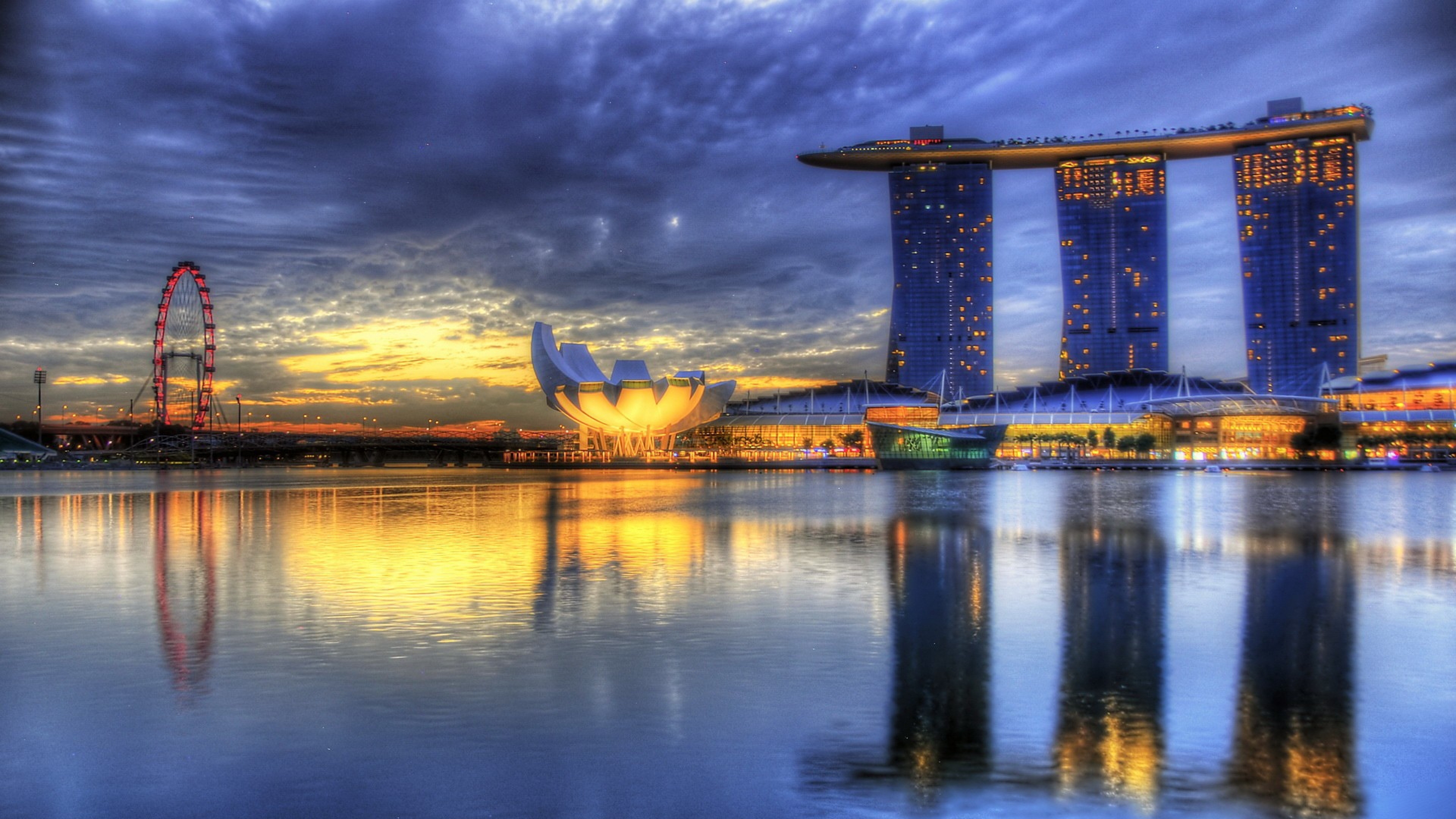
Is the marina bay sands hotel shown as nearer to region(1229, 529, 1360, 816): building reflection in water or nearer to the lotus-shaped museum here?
the lotus-shaped museum

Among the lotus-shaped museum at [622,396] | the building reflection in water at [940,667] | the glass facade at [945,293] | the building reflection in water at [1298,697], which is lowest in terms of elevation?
the building reflection in water at [1298,697]

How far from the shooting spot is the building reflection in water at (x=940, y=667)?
6.02 metres

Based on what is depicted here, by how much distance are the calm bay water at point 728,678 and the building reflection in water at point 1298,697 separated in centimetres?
4

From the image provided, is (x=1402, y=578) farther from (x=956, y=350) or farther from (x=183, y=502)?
(x=956, y=350)

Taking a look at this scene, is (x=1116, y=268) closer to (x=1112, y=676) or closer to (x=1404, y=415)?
(x=1404, y=415)

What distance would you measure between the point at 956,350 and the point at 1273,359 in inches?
1439

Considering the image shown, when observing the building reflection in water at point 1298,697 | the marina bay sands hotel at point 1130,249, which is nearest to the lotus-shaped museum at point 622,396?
the marina bay sands hotel at point 1130,249

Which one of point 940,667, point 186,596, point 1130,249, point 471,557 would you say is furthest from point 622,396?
point 1130,249

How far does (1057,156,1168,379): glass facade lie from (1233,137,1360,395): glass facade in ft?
33.2

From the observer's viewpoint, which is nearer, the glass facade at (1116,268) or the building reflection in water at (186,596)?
the building reflection in water at (186,596)

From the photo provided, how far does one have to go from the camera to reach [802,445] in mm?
94438

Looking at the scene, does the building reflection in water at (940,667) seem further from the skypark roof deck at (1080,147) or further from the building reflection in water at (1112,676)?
the skypark roof deck at (1080,147)

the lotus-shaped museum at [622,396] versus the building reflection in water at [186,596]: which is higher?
the lotus-shaped museum at [622,396]

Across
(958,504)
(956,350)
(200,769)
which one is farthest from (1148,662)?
(956,350)
